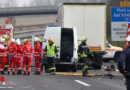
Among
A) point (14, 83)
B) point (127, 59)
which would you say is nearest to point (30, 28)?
point (14, 83)

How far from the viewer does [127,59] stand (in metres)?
8.73

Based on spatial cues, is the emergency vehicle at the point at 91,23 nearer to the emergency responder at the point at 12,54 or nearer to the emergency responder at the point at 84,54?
the emergency responder at the point at 84,54

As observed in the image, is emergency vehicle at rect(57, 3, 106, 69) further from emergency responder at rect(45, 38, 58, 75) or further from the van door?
emergency responder at rect(45, 38, 58, 75)

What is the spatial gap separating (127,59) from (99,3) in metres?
14.9

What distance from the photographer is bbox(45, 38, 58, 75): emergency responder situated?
19766 millimetres

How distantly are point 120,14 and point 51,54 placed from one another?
12.5 ft

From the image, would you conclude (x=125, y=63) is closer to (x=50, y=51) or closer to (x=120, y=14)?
(x=50, y=51)

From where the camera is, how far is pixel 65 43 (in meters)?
22.9

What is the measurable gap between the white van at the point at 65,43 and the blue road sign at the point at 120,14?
7.89 feet

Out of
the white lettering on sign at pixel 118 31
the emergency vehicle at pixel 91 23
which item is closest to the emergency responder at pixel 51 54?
the white lettering on sign at pixel 118 31

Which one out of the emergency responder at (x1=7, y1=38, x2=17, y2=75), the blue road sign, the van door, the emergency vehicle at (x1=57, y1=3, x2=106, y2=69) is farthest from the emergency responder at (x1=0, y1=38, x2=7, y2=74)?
the blue road sign

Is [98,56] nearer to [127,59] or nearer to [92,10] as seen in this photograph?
[92,10]

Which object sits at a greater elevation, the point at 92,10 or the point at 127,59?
the point at 92,10

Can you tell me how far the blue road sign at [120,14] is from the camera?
66.5ft
